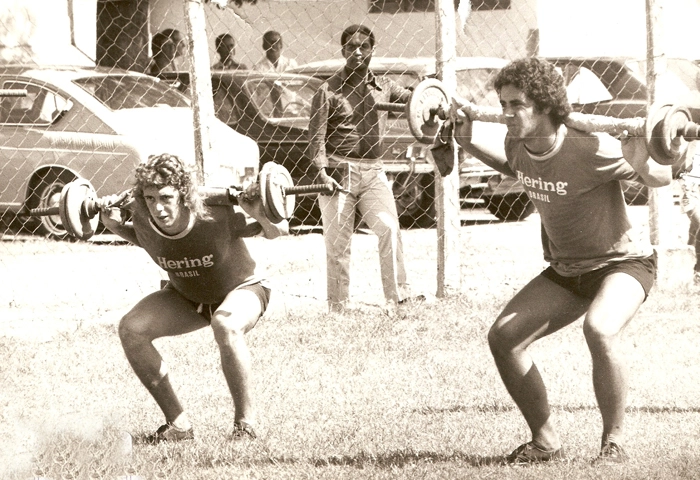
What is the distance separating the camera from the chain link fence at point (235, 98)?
35.9ft

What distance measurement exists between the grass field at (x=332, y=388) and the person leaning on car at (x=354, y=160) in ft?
1.13

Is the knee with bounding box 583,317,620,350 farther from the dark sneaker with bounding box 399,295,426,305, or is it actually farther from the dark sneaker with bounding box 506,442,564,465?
the dark sneaker with bounding box 399,295,426,305

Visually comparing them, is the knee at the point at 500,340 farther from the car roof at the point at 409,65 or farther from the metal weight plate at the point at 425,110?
the car roof at the point at 409,65

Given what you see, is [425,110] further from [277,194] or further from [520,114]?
[277,194]

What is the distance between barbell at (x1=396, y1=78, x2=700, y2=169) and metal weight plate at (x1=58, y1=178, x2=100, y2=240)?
5.13 ft

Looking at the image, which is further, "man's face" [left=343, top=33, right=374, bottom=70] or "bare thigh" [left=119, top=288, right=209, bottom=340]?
"man's face" [left=343, top=33, right=374, bottom=70]

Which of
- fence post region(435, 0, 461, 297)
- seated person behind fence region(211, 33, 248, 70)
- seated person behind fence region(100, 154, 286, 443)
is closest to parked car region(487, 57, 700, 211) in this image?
seated person behind fence region(211, 33, 248, 70)

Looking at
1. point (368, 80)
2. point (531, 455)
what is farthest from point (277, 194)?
point (368, 80)

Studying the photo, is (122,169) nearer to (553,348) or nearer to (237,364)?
(553,348)

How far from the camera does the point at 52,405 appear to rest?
20.6 ft

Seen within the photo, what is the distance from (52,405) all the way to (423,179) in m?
6.46

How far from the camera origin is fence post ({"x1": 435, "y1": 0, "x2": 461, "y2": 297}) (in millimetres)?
8297

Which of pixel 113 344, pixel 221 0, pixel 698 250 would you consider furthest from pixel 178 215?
pixel 221 0

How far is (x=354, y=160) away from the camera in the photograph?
8227 mm
